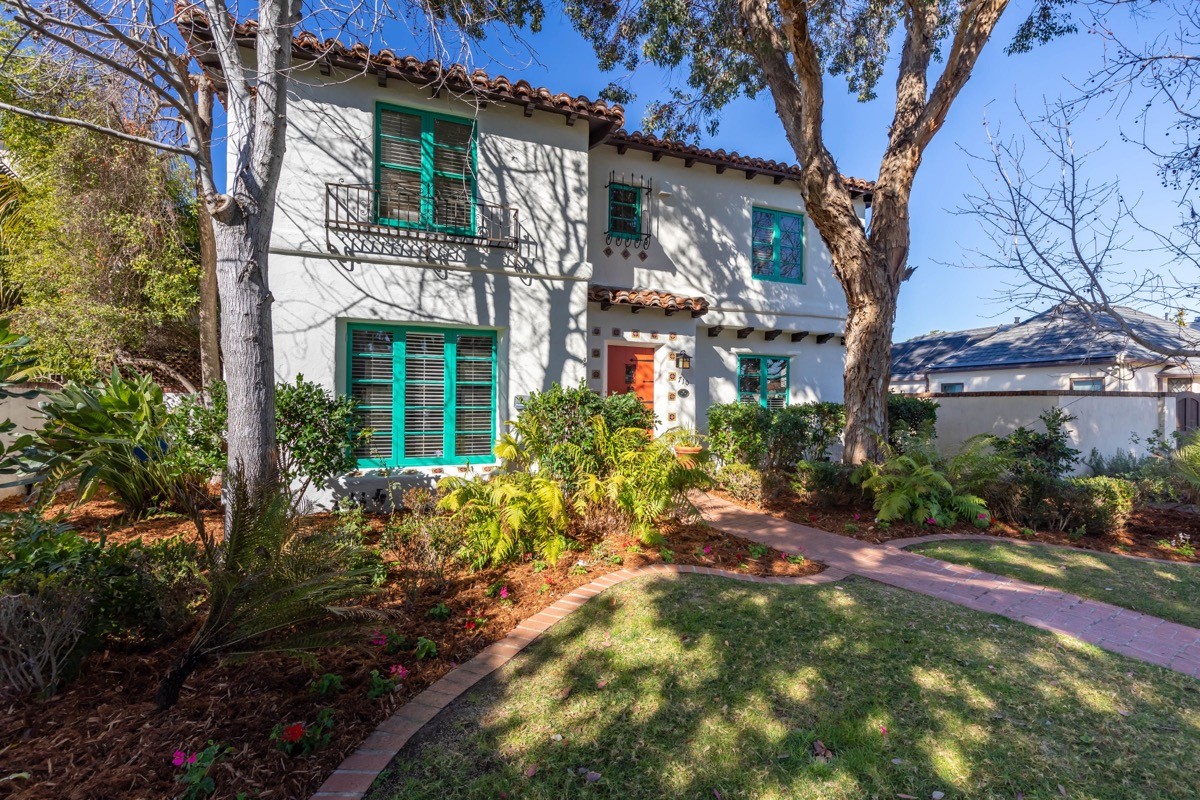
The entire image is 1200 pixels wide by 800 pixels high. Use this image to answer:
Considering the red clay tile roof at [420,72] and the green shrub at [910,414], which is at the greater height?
the red clay tile roof at [420,72]

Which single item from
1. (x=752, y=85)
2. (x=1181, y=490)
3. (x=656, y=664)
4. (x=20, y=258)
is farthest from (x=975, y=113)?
(x=20, y=258)

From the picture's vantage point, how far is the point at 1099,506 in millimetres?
7266

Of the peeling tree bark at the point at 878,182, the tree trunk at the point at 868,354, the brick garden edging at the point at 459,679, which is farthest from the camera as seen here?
the tree trunk at the point at 868,354

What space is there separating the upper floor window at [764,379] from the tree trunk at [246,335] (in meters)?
9.37

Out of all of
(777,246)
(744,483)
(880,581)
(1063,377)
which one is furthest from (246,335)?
(1063,377)

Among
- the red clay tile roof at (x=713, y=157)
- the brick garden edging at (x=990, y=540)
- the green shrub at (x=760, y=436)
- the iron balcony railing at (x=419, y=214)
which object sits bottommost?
the brick garden edging at (x=990, y=540)

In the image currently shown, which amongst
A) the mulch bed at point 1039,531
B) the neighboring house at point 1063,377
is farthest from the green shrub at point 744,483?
the neighboring house at point 1063,377

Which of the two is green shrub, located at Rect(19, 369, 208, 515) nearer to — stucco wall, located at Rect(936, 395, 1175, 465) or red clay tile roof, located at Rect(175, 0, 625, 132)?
red clay tile roof, located at Rect(175, 0, 625, 132)

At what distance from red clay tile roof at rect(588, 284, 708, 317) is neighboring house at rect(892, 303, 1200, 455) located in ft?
17.5

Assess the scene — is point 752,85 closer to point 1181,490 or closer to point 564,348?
point 564,348

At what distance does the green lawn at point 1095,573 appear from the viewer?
198 inches

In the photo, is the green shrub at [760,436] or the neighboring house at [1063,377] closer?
the green shrub at [760,436]

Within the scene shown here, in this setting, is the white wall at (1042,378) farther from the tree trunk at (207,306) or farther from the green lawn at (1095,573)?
the tree trunk at (207,306)

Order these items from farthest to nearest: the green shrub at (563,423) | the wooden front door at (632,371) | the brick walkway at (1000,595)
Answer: the wooden front door at (632,371) → the green shrub at (563,423) → the brick walkway at (1000,595)
